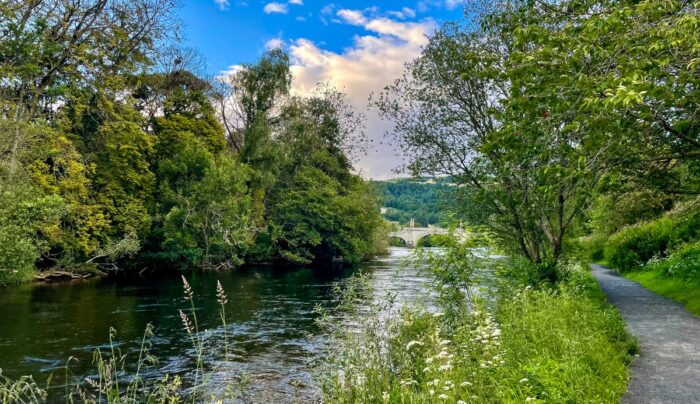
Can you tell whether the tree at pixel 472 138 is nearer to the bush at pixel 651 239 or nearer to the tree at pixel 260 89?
the bush at pixel 651 239

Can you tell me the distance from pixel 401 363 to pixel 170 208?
128 ft

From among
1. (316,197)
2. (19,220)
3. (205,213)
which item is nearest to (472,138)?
(19,220)

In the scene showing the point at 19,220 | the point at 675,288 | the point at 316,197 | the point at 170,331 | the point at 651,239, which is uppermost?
the point at 316,197

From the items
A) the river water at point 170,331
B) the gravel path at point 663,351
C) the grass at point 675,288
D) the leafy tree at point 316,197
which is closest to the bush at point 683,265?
the grass at point 675,288

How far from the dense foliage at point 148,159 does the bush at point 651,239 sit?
2569 centimetres

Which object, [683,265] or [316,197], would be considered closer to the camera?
[683,265]

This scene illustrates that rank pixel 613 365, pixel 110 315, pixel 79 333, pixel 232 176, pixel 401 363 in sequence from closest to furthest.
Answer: pixel 613 365
pixel 401 363
pixel 79 333
pixel 110 315
pixel 232 176

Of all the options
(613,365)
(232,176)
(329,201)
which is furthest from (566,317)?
(329,201)

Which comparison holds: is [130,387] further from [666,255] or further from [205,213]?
[205,213]

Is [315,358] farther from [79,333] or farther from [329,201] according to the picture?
[329,201]

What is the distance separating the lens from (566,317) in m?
9.73

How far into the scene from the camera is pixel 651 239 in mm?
27016

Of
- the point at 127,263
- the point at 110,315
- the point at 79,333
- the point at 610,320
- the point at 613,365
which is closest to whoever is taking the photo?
the point at 613,365

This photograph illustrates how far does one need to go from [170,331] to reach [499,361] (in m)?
14.2
